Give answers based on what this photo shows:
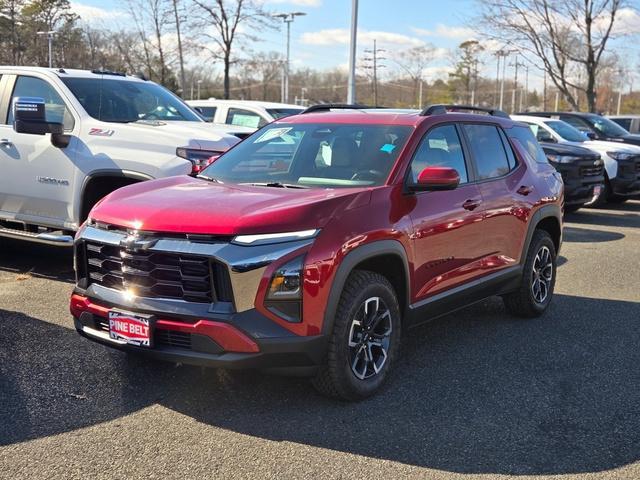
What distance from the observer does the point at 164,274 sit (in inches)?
146

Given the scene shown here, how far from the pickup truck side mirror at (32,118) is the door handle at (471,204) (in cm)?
373

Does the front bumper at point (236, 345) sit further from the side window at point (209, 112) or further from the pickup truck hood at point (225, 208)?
the side window at point (209, 112)

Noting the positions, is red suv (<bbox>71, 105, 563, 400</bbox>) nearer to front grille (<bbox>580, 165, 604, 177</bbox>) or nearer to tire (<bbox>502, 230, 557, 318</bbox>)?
tire (<bbox>502, 230, 557, 318</bbox>)

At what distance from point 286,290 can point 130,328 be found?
0.90 m

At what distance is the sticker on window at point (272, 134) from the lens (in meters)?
5.19

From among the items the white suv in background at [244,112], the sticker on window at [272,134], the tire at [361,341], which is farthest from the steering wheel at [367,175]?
the white suv in background at [244,112]

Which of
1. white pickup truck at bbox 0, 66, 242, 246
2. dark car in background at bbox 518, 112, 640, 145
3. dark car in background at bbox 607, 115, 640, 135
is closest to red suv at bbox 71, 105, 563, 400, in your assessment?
white pickup truck at bbox 0, 66, 242, 246

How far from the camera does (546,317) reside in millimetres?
6117

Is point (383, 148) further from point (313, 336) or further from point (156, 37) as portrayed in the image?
point (156, 37)

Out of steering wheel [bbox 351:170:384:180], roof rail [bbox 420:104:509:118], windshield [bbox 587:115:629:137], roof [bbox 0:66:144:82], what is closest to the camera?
steering wheel [bbox 351:170:384:180]

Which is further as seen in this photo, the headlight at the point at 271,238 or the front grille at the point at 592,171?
the front grille at the point at 592,171

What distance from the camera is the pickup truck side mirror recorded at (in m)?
5.89

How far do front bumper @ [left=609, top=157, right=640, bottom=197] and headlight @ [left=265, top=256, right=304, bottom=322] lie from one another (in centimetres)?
1203

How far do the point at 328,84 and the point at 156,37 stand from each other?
4812cm
